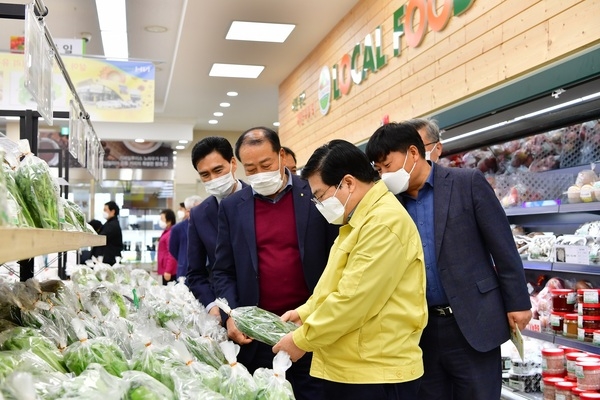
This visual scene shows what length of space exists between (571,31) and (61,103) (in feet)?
18.9

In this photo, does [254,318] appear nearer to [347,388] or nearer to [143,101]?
[347,388]

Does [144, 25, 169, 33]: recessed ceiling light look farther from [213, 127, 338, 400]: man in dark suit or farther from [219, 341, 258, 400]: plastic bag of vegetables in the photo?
[219, 341, 258, 400]: plastic bag of vegetables

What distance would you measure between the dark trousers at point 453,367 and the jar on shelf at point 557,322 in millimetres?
1082

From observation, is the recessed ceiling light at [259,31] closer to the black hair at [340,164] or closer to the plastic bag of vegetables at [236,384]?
the black hair at [340,164]

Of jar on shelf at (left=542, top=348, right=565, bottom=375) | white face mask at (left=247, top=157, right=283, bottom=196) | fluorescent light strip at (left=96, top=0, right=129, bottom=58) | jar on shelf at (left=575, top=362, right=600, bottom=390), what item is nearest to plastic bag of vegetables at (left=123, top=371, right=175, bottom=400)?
white face mask at (left=247, top=157, right=283, bottom=196)

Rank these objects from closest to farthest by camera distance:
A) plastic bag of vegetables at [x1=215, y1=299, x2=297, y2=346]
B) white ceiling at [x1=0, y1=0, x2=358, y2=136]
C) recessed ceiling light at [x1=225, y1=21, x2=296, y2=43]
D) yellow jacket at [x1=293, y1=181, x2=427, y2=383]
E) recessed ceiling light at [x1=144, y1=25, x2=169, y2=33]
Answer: yellow jacket at [x1=293, y1=181, x2=427, y2=383] → plastic bag of vegetables at [x1=215, y1=299, x2=297, y2=346] → white ceiling at [x1=0, y1=0, x2=358, y2=136] → recessed ceiling light at [x1=225, y1=21, x2=296, y2=43] → recessed ceiling light at [x1=144, y1=25, x2=169, y2=33]

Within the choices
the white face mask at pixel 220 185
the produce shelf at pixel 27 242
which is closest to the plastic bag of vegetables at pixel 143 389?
the produce shelf at pixel 27 242

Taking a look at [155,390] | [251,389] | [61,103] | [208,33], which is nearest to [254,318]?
[251,389]

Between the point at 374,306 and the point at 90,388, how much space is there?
3.81 ft

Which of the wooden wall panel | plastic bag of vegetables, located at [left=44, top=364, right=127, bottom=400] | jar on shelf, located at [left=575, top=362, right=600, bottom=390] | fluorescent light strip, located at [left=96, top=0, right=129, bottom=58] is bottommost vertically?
jar on shelf, located at [left=575, top=362, right=600, bottom=390]

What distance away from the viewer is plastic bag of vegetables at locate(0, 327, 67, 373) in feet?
4.99

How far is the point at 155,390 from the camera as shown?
1332mm

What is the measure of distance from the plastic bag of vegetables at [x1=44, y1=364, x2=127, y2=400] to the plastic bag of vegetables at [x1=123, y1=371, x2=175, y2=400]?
0.03m

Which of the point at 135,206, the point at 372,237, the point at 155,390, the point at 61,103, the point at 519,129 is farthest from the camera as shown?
the point at 135,206
